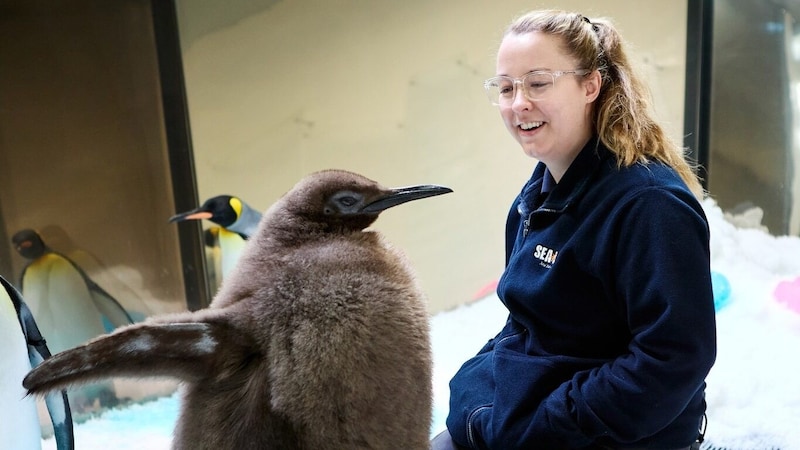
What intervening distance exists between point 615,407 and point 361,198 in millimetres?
397

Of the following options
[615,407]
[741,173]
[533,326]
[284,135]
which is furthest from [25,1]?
[741,173]

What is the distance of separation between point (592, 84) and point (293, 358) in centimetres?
55

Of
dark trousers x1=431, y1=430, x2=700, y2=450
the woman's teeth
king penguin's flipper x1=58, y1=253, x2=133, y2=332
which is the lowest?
dark trousers x1=431, y1=430, x2=700, y2=450

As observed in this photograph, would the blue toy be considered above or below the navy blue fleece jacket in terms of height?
below

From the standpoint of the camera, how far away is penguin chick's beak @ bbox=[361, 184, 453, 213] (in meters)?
0.71

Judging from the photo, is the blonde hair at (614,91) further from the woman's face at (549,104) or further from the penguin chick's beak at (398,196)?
the penguin chick's beak at (398,196)

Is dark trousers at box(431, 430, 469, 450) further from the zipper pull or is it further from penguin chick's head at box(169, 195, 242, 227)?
penguin chick's head at box(169, 195, 242, 227)

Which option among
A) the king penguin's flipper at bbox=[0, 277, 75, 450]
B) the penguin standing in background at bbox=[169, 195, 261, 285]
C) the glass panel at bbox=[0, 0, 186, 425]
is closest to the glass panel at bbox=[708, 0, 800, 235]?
the penguin standing in background at bbox=[169, 195, 261, 285]

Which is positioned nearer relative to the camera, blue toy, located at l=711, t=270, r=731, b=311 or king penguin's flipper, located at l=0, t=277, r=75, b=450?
king penguin's flipper, located at l=0, t=277, r=75, b=450

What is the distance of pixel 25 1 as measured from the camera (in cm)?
170

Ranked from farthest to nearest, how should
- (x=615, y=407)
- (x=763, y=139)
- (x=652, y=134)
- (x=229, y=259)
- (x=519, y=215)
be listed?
(x=763, y=139) → (x=229, y=259) → (x=519, y=215) → (x=652, y=134) → (x=615, y=407)

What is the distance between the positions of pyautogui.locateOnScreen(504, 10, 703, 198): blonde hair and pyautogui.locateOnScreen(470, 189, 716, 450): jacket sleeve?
110 millimetres

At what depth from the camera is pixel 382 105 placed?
2.11 metres

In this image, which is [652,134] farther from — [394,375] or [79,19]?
[79,19]
